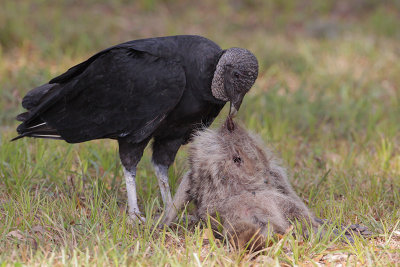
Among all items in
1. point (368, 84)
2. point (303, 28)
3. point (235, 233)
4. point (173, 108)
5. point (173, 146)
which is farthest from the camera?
point (303, 28)

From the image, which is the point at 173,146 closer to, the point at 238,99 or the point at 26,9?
the point at 238,99

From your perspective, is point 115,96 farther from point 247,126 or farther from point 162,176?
point 247,126

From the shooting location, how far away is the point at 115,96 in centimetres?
324

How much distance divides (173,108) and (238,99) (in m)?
0.38

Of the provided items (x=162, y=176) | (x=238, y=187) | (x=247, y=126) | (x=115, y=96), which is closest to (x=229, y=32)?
(x=247, y=126)

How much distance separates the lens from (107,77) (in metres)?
3.25

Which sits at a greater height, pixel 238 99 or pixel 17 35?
pixel 17 35

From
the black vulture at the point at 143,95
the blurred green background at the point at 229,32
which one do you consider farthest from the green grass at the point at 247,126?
the black vulture at the point at 143,95

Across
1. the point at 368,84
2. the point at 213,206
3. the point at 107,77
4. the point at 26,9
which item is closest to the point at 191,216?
the point at 213,206

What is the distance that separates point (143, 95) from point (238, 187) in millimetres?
770

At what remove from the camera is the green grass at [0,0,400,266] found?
2629mm

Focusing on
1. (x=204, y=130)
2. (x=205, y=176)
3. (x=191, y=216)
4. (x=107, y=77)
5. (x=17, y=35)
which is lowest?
(x=191, y=216)

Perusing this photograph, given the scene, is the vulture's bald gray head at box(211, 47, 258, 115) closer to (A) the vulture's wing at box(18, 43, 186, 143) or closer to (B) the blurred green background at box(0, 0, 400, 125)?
(A) the vulture's wing at box(18, 43, 186, 143)

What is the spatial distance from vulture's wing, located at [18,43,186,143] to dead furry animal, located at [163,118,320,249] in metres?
0.32
